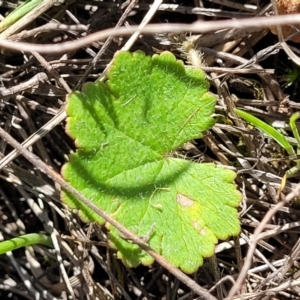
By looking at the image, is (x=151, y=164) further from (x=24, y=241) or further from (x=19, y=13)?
(x=19, y=13)

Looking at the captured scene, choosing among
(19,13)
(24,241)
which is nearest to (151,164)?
(24,241)

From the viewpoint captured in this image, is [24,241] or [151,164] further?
[24,241]

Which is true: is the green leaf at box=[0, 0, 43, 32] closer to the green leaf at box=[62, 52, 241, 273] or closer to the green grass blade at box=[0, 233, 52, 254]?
the green leaf at box=[62, 52, 241, 273]

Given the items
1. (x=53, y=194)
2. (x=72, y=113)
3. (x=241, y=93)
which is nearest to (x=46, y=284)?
(x=53, y=194)

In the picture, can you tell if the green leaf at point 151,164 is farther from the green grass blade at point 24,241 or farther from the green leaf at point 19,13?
the green leaf at point 19,13

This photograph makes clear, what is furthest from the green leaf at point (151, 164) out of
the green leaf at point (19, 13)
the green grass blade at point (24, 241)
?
the green leaf at point (19, 13)

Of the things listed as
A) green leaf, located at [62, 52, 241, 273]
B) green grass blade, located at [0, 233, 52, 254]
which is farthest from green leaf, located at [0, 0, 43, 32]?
green grass blade, located at [0, 233, 52, 254]

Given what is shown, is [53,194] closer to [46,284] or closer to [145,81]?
[46,284]

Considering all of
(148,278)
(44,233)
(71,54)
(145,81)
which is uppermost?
(71,54)
